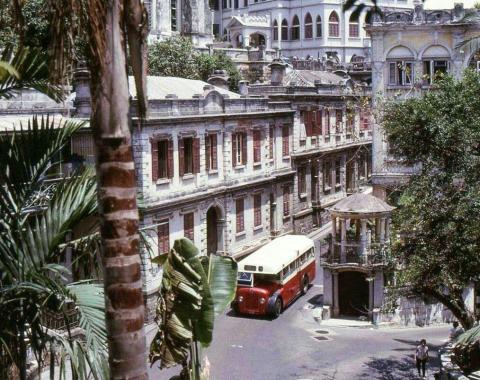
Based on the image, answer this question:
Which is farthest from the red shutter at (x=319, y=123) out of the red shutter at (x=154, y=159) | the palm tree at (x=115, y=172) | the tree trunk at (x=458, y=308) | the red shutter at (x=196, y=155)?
the palm tree at (x=115, y=172)

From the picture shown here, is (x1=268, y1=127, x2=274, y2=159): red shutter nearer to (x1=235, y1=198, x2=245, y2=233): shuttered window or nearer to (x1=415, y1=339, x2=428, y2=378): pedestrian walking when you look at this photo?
(x1=235, y1=198, x2=245, y2=233): shuttered window

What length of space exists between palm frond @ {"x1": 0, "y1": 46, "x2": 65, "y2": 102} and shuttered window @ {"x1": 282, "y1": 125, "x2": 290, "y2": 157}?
34206 mm

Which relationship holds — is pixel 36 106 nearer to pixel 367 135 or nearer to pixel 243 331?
pixel 243 331

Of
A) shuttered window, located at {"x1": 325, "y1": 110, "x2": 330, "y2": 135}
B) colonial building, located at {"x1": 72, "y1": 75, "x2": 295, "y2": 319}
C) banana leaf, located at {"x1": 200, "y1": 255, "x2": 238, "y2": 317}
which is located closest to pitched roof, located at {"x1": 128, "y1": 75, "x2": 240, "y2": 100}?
colonial building, located at {"x1": 72, "y1": 75, "x2": 295, "y2": 319}

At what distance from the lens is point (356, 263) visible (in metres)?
29.9

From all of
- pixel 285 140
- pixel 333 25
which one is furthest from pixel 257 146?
pixel 333 25

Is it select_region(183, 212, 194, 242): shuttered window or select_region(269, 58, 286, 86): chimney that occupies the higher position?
select_region(269, 58, 286, 86): chimney

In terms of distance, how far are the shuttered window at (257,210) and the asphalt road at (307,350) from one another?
7913 mm

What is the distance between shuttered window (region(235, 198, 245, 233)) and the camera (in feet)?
119

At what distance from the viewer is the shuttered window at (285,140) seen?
136 feet

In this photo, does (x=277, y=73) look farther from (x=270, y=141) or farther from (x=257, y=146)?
(x=257, y=146)

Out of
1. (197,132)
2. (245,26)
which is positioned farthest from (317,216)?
(245,26)

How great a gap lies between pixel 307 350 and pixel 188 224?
28.2 ft

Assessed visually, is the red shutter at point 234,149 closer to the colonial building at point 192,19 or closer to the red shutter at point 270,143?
the red shutter at point 270,143
